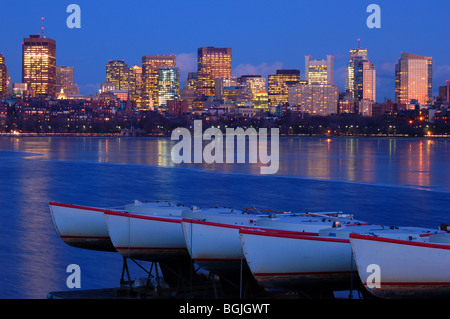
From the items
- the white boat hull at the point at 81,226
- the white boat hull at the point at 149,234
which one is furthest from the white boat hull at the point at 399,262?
the white boat hull at the point at 81,226

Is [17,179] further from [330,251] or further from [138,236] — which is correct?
[330,251]

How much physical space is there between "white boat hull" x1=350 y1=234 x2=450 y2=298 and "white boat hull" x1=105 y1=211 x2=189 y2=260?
460 cm

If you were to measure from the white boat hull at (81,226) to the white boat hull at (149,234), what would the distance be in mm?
1730

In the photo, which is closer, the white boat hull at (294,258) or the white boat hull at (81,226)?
the white boat hull at (294,258)

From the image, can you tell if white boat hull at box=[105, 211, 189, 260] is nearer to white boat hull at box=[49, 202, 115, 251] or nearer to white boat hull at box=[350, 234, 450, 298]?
white boat hull at box=[49, 202, 115, 251]

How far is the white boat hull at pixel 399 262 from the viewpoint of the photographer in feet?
45.3

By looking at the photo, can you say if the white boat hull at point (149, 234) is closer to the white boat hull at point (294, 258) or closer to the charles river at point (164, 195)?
the charles river at point (164, 195)

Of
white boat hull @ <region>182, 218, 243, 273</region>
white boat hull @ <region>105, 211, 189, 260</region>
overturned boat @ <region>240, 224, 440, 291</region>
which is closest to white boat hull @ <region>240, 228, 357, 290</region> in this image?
overturned boat @ <region>240, 224, 440, 291</region>

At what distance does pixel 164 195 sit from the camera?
4238 centimetres

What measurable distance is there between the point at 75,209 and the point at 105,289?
2.76 meters

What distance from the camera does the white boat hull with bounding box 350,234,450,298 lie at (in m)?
13.8

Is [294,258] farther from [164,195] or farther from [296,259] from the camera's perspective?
[164,195]

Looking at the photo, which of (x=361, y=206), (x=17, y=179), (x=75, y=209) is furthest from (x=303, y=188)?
(x=75, y=209)
